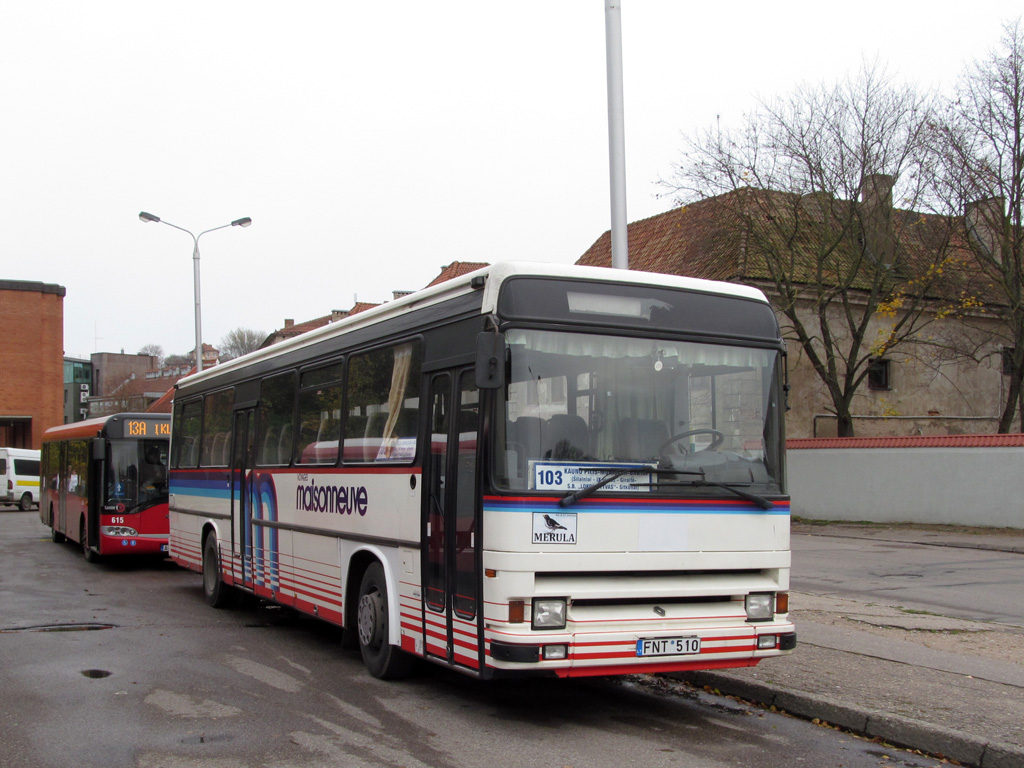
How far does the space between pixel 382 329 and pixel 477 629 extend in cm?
290

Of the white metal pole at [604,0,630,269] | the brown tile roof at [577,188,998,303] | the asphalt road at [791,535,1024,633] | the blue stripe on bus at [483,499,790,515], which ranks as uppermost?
the brown tile roof at [577,188,998,303]

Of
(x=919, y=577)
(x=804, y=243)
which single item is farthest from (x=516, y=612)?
(x=804, y=243)

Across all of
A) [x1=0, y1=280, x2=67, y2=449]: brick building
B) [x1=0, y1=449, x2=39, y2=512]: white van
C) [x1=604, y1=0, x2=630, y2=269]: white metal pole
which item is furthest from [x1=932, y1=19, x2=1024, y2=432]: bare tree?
[x1=0, y1=280, x2=67, y2=449]: brick building

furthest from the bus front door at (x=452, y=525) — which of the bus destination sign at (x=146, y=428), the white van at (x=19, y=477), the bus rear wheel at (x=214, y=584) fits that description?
the white van at (x=19, y=477)

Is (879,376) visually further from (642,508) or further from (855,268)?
(642,508)

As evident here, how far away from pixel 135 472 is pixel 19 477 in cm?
3385

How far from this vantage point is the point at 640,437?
22.5 feet

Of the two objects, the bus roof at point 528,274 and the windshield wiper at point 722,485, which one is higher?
the bus roof at point 528,274

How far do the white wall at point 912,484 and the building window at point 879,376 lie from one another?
24.1 ft

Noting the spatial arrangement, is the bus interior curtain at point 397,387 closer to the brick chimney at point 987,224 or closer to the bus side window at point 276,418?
the bus side window at point 276,418

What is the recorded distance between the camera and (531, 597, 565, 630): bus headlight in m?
6.47

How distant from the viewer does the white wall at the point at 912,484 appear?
79.8 feet

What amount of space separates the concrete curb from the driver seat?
6.68 ft

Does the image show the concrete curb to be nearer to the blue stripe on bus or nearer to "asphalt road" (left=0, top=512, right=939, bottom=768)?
"asphalt road" (left=0, top=512, right=939, bottom=768)
